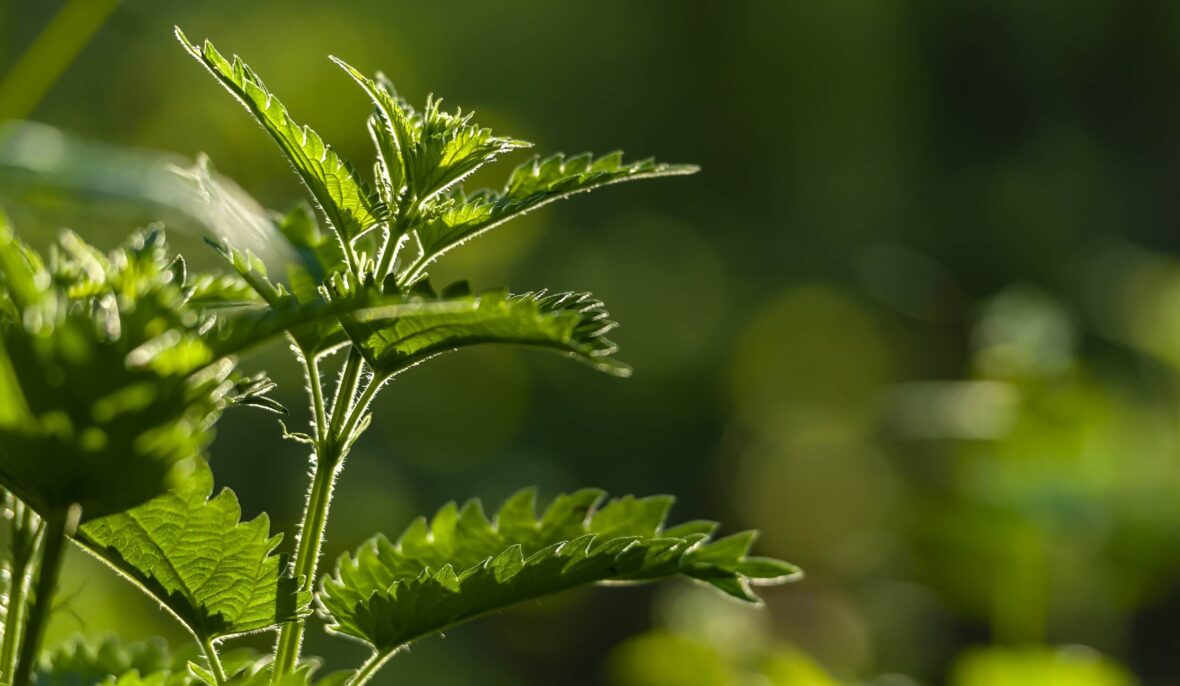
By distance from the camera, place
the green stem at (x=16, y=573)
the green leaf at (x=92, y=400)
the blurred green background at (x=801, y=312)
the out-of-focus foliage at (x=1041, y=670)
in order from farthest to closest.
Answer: the blurred green background at (x=801, y=312) < the out-of-focus foliage at (x=1041, y=670) < the green stem at (x=16, y=573) < the green leaf at (x=92, y=400)

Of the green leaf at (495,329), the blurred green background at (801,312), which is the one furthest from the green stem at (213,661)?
the blurred green background at (801,312)

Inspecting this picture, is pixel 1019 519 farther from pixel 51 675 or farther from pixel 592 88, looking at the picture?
pixel 592 88

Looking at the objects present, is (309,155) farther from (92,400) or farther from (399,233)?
(92,400)

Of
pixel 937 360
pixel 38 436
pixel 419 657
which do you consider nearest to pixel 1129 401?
pixel 419 657

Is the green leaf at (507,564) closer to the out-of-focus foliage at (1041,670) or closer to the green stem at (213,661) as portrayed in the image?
the green stem at (213,661)

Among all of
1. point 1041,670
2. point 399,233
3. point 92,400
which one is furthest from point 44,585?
point 1041,670

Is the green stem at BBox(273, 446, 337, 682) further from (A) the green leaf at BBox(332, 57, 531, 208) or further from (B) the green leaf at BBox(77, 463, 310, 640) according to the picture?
(A) the green leaf at BBox(332, 57, 531, 208)
